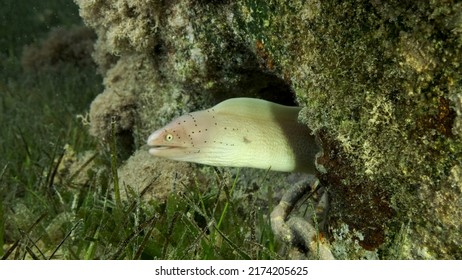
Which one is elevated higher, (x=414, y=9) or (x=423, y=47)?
(x=414, y=9)

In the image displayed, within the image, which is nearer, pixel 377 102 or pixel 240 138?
pixel 377 102

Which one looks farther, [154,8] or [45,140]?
[45,140]

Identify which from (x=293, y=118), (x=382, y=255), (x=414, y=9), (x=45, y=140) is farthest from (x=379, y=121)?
(x=45, y=140)

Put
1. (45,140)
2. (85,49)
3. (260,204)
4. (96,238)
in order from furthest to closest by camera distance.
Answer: (85,49)
(45,140)
(260,204)
(96,238)

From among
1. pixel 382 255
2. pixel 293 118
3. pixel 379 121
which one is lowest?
pixel 382 255

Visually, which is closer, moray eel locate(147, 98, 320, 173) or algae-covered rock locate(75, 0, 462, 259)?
algae-covered rock locate(75, 0, 462, 259)

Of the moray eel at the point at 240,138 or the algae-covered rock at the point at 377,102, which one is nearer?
the algae-covered rock at the point at 377,102

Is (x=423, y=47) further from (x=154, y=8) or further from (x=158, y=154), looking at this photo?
(x=154, y=8)

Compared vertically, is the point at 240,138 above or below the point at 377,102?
below
